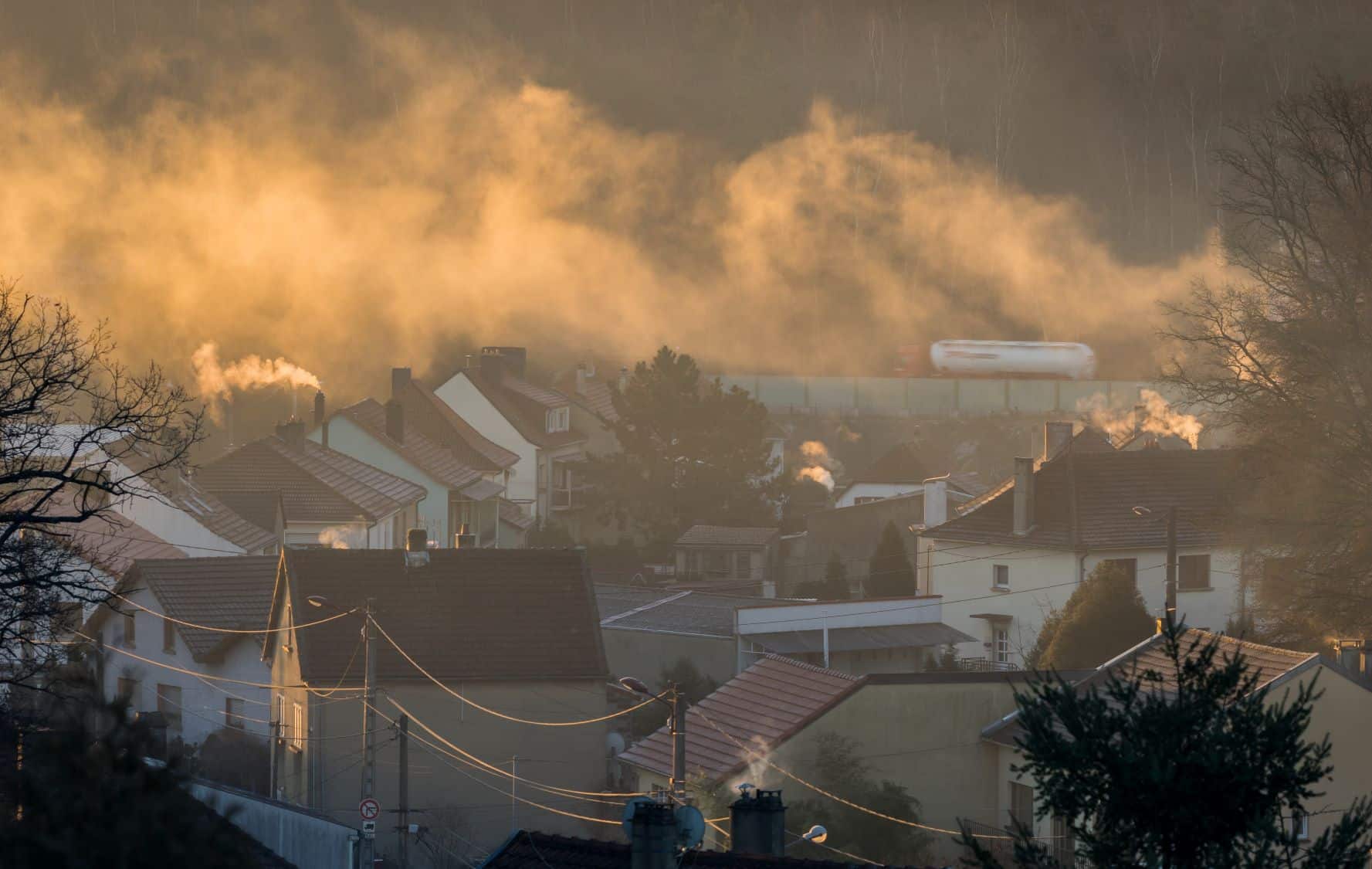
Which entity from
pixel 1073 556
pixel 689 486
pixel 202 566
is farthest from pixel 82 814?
pixel 689 486

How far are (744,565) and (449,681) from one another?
29.3 meters

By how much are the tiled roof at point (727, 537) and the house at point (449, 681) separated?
26601 mm

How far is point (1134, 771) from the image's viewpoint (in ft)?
34.2

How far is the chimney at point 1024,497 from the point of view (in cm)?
4722

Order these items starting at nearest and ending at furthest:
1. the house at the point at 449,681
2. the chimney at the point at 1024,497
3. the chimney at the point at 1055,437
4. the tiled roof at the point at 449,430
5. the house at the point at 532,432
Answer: the house at the point at 449,681 < the chimney at the point at 1024,497 < the chimney at the point at 1055,437 < the tiled roof at the point at 449,430 < the house at the point at 532,432

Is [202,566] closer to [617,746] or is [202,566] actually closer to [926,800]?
[617,746]

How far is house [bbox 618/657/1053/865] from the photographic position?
89.4ft

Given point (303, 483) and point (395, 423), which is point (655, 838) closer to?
point (303, 483)

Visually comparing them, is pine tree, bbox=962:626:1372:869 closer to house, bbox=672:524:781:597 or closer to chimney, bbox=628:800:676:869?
chimney, bbox=628:800:676:869

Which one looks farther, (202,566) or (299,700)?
(202,566)

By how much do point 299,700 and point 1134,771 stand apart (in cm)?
2230

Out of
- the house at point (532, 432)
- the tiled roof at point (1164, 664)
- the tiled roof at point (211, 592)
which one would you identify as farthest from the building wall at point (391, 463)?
the tiled roof at point (1164, 664)

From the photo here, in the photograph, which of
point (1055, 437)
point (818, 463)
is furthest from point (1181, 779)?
point (818, 463)

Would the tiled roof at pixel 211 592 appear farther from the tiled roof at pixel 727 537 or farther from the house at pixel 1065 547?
the tiled roof at pixel 727 537
